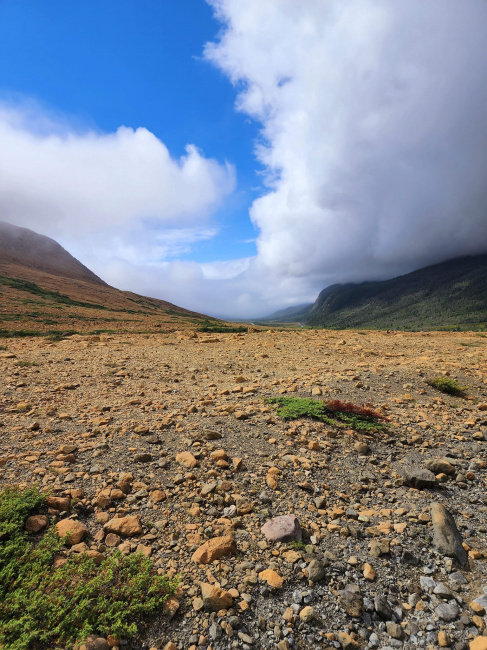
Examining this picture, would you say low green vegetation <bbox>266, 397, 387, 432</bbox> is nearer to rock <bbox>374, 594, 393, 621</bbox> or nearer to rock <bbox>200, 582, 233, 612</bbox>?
rock <bbox>374, 594, 393, 621</bbox>

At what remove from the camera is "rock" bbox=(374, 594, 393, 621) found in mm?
3381

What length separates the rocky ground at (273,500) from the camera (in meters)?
3.33

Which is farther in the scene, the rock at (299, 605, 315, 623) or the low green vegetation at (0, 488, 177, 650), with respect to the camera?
the rock at (299, 605, 315, 623)

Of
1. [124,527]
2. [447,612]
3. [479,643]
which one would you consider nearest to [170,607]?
[124,527]

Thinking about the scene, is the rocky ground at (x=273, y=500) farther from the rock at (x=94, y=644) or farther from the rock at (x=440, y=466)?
the rock at (x=94, y=644)

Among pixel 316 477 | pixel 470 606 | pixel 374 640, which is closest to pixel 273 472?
pixel 316 477

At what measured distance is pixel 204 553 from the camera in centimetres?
391

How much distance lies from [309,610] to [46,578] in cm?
303

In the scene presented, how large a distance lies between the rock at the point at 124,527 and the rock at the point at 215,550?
958 millimetres

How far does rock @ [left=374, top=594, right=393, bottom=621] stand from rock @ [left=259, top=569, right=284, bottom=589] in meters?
1.10

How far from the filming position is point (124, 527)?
168 inches

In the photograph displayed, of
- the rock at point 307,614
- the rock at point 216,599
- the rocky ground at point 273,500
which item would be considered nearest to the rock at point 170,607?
the rocky ground at point 273,500

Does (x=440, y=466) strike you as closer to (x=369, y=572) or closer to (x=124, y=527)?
(x=369, y=572)

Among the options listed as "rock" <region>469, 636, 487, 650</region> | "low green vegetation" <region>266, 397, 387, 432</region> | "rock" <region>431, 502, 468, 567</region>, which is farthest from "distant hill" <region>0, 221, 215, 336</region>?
"rock" <region>469, 636, 487, 650</region>
